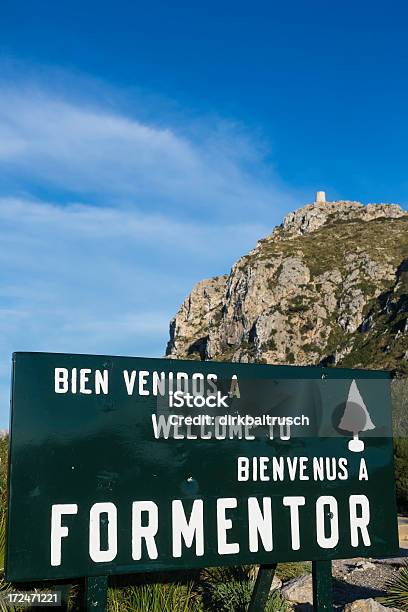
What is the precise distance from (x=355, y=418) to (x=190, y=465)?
5.04 feet

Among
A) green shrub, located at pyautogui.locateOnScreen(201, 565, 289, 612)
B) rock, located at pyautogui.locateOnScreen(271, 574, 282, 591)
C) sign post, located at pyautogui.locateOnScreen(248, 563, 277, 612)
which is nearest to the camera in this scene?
sign post, located at pyautogui.locateOnScreen(248, 563, 277, 612)

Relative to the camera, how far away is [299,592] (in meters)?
7.84

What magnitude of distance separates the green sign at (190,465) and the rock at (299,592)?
238 cm

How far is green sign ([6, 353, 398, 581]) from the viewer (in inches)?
187

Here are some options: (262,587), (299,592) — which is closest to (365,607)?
(299,592)

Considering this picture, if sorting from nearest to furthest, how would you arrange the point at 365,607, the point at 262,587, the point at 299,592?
1. the point at 262,587
2. the point at 365,607
3. the point at 299,592

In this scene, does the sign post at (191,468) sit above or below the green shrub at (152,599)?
above

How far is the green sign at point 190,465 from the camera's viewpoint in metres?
4.74

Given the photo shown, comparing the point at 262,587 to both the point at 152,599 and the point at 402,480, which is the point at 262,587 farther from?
the point at 402,480

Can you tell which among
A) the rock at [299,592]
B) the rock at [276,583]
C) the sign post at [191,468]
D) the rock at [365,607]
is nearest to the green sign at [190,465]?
the sign post at [191,468]

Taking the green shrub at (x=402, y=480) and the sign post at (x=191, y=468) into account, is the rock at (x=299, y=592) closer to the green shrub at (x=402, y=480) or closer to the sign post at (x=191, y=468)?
the sign post at (x=191, y=468)

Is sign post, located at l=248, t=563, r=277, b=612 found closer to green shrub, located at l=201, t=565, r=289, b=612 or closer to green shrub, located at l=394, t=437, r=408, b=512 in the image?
green shrub, located at l=201, t=565, r=289, b=612

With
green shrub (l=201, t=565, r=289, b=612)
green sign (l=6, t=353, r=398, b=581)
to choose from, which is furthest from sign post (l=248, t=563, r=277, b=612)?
green shrub (l=201, t=565, r=289, b=612)

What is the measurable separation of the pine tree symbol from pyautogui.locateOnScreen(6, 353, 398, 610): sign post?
1cm
